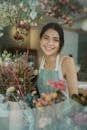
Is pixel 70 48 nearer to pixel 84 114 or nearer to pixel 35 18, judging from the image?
pixel 35 18

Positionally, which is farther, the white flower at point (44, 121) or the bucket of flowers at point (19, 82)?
the bucket of flowers at point (19, 82)

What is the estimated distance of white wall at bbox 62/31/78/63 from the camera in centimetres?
326

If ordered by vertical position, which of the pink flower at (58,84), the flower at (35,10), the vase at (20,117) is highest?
the flower at (35,10)

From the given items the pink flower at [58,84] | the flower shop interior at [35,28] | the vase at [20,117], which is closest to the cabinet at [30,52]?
the flower shop interior at [35,28]

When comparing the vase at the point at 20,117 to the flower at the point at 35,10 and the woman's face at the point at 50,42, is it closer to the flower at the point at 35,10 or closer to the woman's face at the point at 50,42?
the woman's face at the point at 50,42

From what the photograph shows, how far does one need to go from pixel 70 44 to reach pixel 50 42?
154mm

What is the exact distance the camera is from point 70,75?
10.6 ft

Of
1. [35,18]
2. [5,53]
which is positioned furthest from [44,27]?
[5,53]

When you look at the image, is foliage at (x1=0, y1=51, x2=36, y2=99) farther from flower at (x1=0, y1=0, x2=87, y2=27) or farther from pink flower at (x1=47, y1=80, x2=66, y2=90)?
flower at (x1=0, y1=0, x2=87, y2=27)

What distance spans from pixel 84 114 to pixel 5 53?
0.80m

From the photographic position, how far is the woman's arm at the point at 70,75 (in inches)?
127

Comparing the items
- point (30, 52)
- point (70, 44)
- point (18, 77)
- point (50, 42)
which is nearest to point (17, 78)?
point (18, 77)

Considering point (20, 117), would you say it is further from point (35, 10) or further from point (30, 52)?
point (35, 10)

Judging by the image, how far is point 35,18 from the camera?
10.9ft
